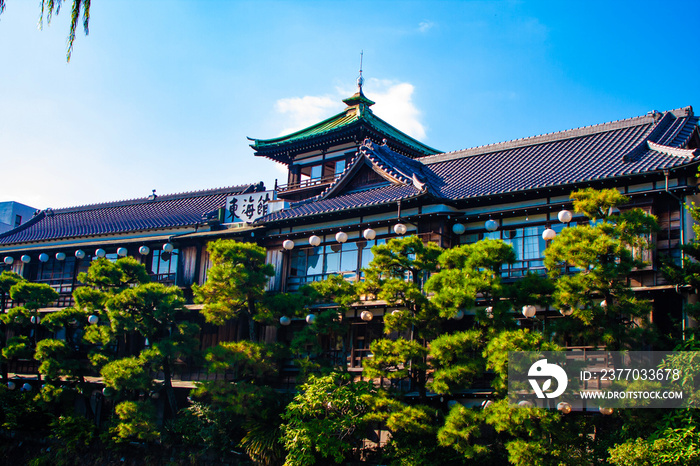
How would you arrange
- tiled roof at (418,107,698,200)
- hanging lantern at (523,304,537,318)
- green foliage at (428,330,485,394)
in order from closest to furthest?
1. green foliage at (428,330,485,394)
2. hanging lantern at (523,304,537,318)
3. tiled roof at (418,107,698,200)

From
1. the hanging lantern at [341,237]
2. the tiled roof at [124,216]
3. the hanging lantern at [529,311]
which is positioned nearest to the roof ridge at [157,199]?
the tiled roof at [124,216]

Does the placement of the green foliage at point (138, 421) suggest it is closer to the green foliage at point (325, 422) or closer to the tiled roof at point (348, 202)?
the green foliage at point (325, 422)

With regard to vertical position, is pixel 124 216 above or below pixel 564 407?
above

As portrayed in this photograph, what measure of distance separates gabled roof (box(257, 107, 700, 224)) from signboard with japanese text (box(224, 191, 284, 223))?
10.5ft

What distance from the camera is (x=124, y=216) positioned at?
3972 cm

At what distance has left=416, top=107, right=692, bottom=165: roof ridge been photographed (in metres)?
26.7

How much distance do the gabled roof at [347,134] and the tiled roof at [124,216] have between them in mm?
3478

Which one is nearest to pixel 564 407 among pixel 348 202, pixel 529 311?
pixel 529 311

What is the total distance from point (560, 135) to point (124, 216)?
25278 millimetres

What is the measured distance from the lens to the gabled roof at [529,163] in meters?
23.9

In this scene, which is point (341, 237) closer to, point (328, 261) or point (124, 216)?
point (328, 261)

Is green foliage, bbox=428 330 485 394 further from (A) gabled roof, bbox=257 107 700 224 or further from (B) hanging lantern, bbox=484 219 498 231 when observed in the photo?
(A) gabled roof, bbox=257 107 700 224

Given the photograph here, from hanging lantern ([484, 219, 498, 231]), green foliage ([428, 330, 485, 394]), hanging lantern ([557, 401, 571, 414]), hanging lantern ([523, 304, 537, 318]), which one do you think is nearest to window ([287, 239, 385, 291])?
hanging lantern ([484, 219, 498, 231])

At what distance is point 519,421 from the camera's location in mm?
18094
